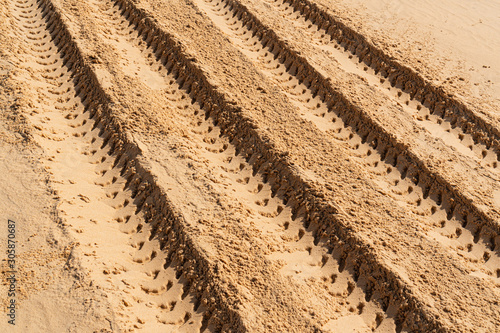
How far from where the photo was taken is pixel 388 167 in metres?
4.31

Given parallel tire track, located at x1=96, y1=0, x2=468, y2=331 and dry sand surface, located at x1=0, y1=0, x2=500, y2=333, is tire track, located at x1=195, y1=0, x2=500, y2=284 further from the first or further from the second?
parallel tire track, located at x1=96, y1=0, x2=468, y2=331

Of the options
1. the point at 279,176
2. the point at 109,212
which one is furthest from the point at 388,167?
the point at 109,212

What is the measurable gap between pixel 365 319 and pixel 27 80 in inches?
154

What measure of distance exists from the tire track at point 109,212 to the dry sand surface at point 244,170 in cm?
1

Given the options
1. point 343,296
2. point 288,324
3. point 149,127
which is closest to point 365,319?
point 343,296

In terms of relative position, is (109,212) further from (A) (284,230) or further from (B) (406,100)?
(B) (406,100)

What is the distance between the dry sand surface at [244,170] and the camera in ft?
10.4

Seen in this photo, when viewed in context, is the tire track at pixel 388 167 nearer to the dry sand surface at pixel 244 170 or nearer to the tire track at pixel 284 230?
the dry sand surface at pixel 244 170

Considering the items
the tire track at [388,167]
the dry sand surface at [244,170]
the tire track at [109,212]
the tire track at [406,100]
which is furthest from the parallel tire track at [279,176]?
the tire track at [406,100]

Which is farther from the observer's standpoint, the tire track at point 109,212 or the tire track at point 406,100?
the tire track at point 406,100

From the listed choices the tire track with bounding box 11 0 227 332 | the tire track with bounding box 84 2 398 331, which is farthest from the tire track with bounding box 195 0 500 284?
the tire track with bounding box 11 0 227 332

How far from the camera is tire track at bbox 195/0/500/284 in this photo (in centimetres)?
375

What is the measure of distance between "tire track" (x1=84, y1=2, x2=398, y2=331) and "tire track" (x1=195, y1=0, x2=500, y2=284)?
851 millimetres

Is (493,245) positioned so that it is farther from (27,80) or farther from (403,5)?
(27,80)
